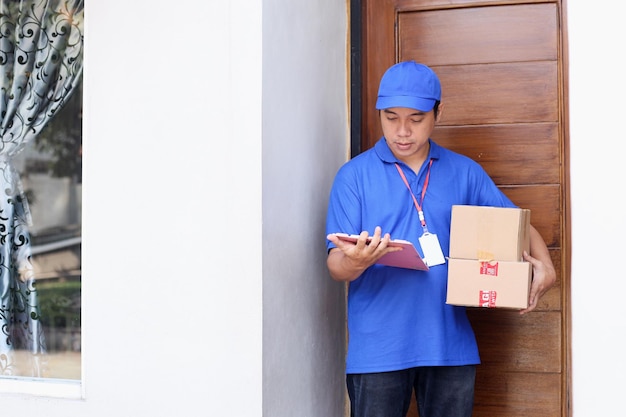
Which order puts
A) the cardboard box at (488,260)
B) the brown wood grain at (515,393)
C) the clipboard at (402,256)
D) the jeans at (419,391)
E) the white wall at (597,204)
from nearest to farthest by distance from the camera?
the clipboard at (402,256) < the cardboard box at (488,260) < the jeans at (419,391) < the white wall at (597,204) < the brown wood grain at (515,393)

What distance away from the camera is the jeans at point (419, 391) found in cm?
254

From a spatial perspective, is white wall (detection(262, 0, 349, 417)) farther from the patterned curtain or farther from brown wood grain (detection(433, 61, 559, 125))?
the patterned curtain

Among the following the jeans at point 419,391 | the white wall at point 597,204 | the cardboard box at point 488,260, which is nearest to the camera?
the cardboard box at point 488,260

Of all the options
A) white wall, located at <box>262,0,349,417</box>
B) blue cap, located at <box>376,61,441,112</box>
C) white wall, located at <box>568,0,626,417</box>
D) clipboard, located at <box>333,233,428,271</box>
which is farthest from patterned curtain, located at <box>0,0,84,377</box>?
white wall, located at <box>568,0,626,417</box>

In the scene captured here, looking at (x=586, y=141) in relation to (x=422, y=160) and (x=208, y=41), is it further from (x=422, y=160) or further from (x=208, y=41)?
(x=208, y=41)

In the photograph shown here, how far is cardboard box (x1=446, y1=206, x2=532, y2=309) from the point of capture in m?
2.41

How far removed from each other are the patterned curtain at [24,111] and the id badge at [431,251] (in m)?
1.38

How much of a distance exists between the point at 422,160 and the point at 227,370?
957 millimetres

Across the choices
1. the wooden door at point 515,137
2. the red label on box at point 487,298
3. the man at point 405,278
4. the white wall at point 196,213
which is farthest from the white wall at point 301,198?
the red label on box at point 487,298

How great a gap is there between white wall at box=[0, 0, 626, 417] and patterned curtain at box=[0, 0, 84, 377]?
0.25 metres

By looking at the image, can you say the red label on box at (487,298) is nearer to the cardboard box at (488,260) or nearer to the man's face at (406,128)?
the cardboard box at (488,260)

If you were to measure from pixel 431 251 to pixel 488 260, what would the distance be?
214mm

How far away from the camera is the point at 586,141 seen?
2.94 meters

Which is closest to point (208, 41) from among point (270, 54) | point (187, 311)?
point (270, 54)
